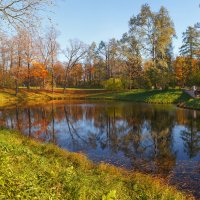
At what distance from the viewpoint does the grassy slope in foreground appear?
7.02 m

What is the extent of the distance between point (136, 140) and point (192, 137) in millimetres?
4522

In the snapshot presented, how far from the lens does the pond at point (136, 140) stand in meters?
13.6

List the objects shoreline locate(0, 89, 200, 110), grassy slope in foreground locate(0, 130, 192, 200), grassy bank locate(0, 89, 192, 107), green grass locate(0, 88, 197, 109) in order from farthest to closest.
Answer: grassy bank locate(0, 89, 192, 107), green grass locate(0, 88, 197, 109), shoreline locate(0, 89, 200, 110), grassy slope in foreground locate(0, 130, 192, 200)

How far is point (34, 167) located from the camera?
32.6 feet

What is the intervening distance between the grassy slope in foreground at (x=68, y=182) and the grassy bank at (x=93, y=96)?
34905 millimetres

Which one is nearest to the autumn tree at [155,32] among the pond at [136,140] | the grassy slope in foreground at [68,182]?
the pond at [136,140]

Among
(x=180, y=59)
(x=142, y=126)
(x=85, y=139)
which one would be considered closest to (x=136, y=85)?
(x=180, y=59)

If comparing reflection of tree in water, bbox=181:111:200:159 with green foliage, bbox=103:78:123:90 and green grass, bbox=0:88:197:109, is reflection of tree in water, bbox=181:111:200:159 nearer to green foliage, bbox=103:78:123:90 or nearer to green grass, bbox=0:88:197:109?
green grass, bbox=0:88:197:109

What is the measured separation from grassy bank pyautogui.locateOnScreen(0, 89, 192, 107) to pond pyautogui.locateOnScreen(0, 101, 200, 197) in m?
18.0

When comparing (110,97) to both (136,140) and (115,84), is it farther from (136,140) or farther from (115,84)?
(136,140)

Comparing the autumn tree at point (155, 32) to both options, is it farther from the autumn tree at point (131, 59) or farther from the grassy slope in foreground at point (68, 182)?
the grassy slope in foreground at point (68, 182)

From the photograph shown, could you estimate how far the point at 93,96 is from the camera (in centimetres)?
6619

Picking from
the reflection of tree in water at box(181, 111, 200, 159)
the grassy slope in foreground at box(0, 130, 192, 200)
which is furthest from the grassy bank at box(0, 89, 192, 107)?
the grassy slope in foreground at box(0, 130, 192, 200)

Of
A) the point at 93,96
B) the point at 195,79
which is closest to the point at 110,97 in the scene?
the point at 93,96
